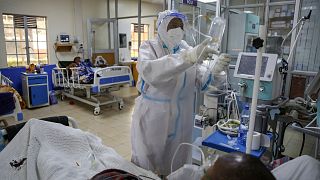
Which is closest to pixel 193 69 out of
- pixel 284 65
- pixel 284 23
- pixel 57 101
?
pixel 284 65

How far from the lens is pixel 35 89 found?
482cm

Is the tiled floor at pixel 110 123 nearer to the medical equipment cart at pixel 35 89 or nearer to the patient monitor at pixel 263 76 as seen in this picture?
the medical equipment cart at pixel 35 89

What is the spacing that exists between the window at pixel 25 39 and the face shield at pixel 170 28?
500 cm

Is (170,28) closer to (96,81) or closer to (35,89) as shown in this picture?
(96,81)

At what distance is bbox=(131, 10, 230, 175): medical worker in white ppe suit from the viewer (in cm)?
167

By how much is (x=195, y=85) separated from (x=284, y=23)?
327 cm

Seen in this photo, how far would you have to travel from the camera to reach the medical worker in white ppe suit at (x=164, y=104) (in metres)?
1.67

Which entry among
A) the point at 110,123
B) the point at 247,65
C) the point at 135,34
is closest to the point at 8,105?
the point at 110,123

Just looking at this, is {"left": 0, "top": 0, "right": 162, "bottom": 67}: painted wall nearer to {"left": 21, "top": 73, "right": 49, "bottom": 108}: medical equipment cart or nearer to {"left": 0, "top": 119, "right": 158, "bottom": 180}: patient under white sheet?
{"left": 21, "top": 73, "right": 49, "bottom": 108}: medical equipment cart

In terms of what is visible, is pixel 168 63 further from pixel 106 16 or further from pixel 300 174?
pixel 106 16

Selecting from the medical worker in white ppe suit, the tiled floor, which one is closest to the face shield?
the medical worker in white ppe suit

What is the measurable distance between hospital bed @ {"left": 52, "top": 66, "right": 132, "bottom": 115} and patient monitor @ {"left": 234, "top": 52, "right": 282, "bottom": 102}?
3119 mm

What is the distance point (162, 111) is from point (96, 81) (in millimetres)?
3001

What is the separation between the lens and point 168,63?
147cm
